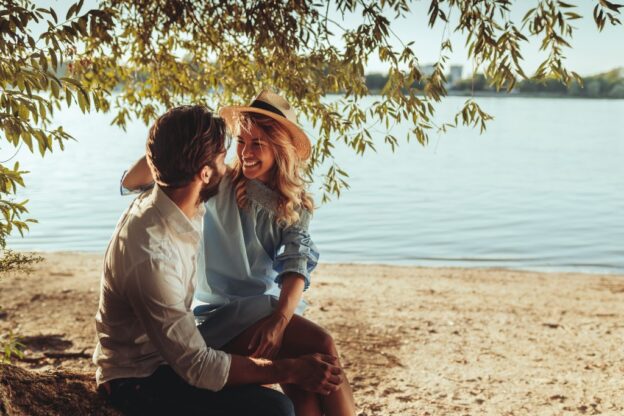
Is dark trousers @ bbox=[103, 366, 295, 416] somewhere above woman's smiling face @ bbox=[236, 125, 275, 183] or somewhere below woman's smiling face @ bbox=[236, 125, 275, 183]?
below

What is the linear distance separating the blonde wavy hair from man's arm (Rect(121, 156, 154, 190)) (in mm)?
420

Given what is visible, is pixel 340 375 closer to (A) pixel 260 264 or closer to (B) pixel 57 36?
(A) pixel 260 264

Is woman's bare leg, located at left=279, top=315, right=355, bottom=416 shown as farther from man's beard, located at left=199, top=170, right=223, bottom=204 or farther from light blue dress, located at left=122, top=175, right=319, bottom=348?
man's beard, located at left=199, top=170, right=223, bottom=204

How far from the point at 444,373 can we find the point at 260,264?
3.28 metres

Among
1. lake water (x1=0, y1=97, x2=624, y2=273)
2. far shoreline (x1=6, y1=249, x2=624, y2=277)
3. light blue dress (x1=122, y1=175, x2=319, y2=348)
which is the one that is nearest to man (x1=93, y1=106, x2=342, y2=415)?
light blue dress (x1=122, y1=175, x2=319, y2=348)

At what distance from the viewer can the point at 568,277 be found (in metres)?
10.9

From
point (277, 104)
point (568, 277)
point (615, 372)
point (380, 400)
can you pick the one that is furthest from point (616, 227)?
point (277, 104)

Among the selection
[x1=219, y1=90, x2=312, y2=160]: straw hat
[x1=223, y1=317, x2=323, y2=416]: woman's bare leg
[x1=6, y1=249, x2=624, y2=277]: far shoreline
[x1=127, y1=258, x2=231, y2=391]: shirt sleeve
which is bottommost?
[x1=6, y1=249, x2=624, y2=277]: far shoreline

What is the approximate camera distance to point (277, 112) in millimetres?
3182

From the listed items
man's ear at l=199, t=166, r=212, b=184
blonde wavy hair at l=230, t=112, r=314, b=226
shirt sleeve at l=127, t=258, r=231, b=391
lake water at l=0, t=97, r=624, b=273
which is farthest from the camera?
lake water at l=0, t=97, r=624, b=273

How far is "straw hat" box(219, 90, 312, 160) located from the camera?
3.16 metres

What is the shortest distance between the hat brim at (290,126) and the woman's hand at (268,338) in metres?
0.92

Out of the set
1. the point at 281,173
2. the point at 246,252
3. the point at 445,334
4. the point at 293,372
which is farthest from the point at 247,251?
the point at 445,334

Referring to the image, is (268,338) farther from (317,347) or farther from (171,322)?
(171,322)
